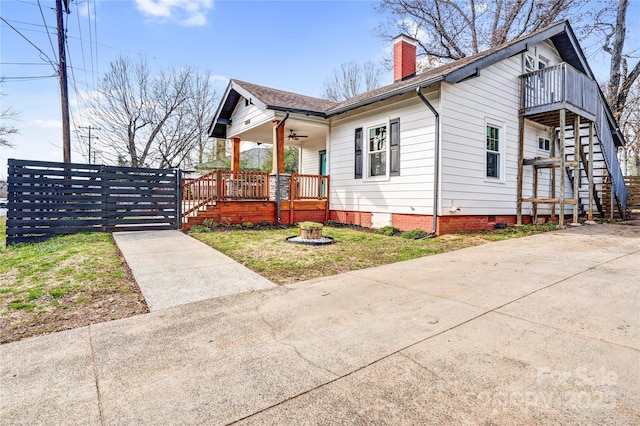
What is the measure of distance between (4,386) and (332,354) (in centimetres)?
189

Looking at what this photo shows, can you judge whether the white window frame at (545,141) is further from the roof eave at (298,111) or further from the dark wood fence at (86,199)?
the dark wood fence at (86,199)

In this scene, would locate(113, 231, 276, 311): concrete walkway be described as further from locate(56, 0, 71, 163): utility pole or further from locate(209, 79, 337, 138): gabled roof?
locate(56, 0, 71, 163): utility pole

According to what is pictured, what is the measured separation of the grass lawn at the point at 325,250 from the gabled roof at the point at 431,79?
3664 millimetres

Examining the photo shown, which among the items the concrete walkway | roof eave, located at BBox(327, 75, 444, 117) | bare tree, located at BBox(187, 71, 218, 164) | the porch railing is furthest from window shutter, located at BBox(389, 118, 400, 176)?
bare tree, located at BBox(187, 71, 218, 164)

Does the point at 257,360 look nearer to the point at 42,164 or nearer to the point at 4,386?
the point at 4,386

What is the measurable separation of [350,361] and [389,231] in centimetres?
647

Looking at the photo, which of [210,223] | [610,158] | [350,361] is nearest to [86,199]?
[210,223]

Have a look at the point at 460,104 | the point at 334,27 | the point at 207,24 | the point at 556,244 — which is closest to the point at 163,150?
the point at 207,24

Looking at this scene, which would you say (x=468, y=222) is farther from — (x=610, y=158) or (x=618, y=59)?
(x=618, y=59)

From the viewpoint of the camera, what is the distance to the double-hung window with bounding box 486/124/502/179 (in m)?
8.95

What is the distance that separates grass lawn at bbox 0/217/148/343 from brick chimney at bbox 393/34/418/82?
1014 centimetres

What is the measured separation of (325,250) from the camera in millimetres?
5996

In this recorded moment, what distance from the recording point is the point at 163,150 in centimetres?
2134

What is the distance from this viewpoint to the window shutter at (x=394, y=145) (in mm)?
8672
